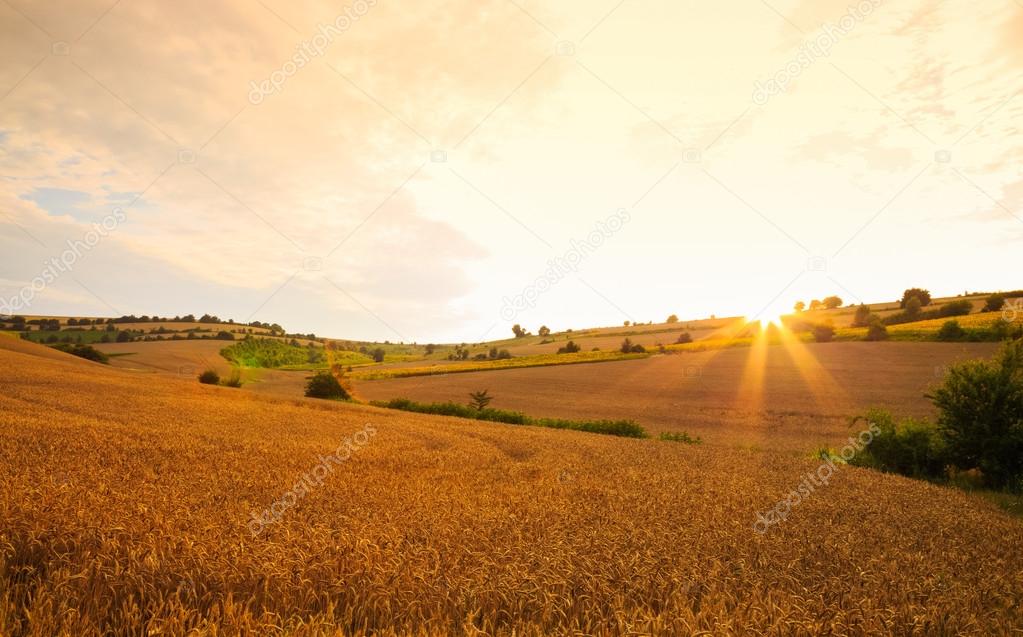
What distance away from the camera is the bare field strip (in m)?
30.7

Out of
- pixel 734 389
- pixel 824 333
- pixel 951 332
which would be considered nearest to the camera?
pixel 734 389

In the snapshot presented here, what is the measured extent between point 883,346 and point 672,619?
6293 cm

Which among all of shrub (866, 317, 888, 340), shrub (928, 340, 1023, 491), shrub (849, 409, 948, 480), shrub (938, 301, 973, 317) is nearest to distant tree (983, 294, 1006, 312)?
shrub (938, 301, 973, 317)

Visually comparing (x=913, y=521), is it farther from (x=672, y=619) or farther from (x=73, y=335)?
(x=73, y=335)

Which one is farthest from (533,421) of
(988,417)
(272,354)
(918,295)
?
(918,295)

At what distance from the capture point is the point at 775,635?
3053mm

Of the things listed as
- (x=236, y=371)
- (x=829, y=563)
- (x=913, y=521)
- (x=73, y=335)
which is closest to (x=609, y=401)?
(x=236, y=371)

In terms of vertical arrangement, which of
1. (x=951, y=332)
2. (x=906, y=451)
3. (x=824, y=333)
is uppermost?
(x=824, y=333)

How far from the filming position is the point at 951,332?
5150 centimetres

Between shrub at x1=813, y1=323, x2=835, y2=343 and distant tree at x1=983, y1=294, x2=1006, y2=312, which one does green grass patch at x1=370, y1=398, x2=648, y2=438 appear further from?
distant tree at x1=983, y1=294, x2=1006, y2=312

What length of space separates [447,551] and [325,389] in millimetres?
32907

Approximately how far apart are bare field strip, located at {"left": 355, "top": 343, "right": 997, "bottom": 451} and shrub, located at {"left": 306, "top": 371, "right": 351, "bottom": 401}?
28.6 ft

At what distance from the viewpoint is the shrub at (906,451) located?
16406 millimetres

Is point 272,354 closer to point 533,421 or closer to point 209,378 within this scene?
point 209,378
